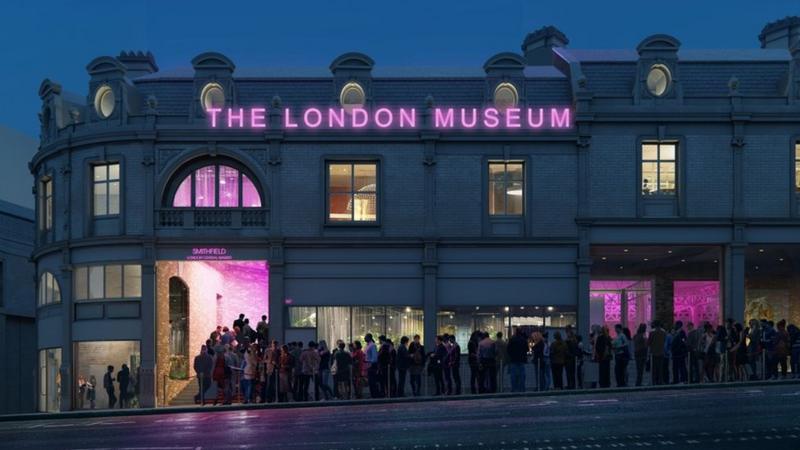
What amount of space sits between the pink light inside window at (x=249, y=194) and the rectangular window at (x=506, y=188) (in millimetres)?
7811

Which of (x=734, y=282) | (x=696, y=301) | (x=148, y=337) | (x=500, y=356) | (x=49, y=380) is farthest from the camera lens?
(x=696, y=301)

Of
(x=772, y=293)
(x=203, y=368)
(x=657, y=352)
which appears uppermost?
(x=772, y=293)

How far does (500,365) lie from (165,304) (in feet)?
39.9

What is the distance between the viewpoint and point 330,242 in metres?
39.4

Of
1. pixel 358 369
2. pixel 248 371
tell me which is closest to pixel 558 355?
pixel 358 369

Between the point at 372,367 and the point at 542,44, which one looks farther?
the point at 542,44

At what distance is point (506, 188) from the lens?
131ft

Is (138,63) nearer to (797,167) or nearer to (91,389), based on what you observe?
(91,389)

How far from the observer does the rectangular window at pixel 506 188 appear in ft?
131

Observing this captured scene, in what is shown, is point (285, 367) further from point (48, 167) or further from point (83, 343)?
point (48, 167)

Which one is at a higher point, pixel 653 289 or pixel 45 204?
pixel 45 204

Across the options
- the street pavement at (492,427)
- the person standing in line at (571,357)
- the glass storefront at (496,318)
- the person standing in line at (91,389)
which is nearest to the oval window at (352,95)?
the glass storefront at (496,318)

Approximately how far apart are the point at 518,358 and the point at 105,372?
14.5m

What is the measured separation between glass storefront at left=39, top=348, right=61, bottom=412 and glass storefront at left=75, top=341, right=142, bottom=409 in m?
1.03
